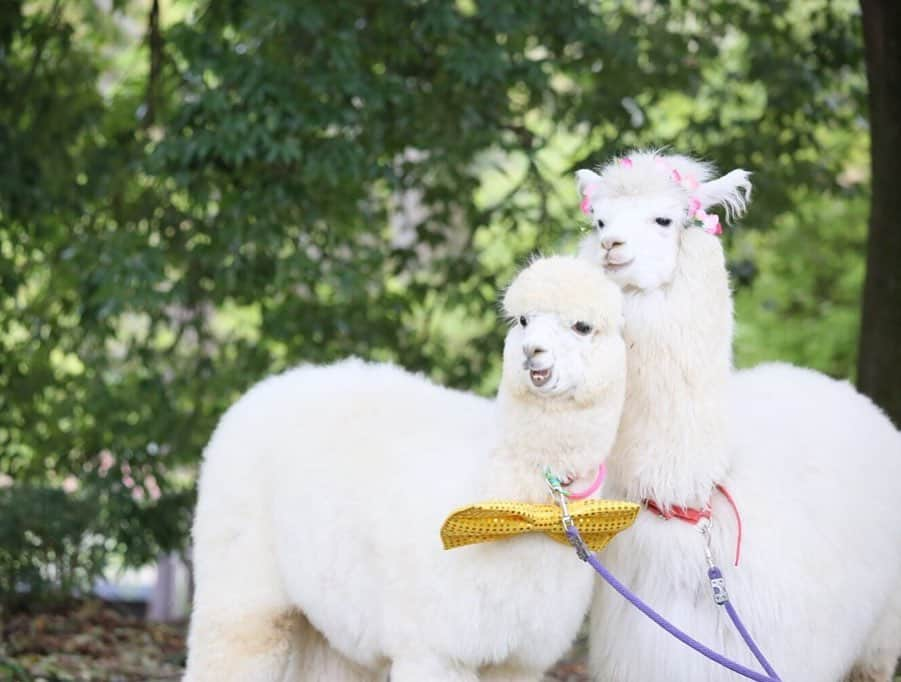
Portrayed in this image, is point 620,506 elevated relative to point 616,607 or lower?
elevated

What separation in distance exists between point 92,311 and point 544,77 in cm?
272

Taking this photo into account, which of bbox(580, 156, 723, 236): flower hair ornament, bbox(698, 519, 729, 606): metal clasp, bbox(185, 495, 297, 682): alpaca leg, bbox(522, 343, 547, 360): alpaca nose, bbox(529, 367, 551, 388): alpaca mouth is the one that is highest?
bbox(580, 156, 723, 236): flower hair ornament

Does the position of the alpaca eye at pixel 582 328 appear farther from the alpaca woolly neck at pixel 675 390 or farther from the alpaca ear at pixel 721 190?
the alpaca ear at pixel 721 190

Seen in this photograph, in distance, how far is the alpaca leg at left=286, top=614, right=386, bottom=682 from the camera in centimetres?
425

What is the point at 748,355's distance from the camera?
47.1 ft

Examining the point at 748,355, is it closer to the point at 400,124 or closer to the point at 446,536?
the point at 400,124

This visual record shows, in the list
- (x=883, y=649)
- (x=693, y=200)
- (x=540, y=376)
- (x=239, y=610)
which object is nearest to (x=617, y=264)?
(x=693, y=200)

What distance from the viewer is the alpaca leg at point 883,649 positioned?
444 centimetres

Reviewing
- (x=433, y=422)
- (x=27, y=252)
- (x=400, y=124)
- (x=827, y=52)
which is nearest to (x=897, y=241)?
(x=827, y=52)

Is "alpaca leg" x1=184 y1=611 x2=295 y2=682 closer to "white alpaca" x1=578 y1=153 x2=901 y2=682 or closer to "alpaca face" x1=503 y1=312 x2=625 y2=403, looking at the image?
"white alpaca" x1=578 y1=153 x2=901 y2=682

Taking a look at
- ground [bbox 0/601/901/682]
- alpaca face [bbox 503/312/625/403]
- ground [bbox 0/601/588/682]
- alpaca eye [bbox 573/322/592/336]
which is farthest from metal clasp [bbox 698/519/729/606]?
ground [bbox 0/601/588/682]

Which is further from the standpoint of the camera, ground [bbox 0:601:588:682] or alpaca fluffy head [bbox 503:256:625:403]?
ground [bbox 0:601:588:682]

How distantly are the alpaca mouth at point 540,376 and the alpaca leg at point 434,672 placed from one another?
0.77 m

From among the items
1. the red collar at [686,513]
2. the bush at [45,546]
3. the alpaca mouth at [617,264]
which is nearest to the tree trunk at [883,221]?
the red collar at [686,513]
